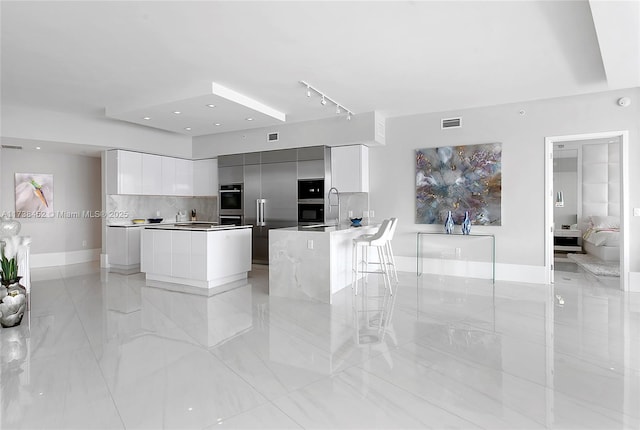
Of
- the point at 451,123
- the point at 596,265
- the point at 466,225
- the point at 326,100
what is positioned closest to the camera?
the point at 326,100

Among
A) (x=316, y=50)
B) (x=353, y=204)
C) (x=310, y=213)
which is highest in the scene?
(x=316, y=50)

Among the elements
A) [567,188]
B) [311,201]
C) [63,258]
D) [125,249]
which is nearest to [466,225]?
[311,201]

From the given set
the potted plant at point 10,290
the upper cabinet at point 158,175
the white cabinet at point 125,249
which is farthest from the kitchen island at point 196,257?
the upper cabinet at point 158,175

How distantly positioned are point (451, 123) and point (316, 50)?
3.24 meters

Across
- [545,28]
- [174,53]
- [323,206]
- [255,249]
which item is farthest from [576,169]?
[174,53]

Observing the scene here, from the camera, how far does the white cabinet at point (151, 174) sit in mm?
7590

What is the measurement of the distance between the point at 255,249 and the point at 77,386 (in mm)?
5247

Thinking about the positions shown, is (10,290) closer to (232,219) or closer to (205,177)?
(232,219)

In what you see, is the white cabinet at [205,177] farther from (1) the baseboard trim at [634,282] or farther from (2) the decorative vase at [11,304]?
(1) the baseboard trim at [634,282]

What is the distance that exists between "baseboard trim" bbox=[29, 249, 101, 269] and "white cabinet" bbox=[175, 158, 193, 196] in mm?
2336

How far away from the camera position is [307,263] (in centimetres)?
477

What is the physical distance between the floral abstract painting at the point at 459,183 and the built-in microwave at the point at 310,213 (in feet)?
5.74

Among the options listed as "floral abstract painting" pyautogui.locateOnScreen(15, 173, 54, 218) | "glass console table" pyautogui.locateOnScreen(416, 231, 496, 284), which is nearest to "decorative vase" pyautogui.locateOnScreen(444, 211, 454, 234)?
"glass console table" pyautogui.locateOnScreen(416, 231, 496, 284)

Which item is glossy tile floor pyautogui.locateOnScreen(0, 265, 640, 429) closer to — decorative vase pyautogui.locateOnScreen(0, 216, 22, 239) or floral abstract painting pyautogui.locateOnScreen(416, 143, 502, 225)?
decorative vase pyautogui.locateOnScreen(0, 216, 22, 239)
